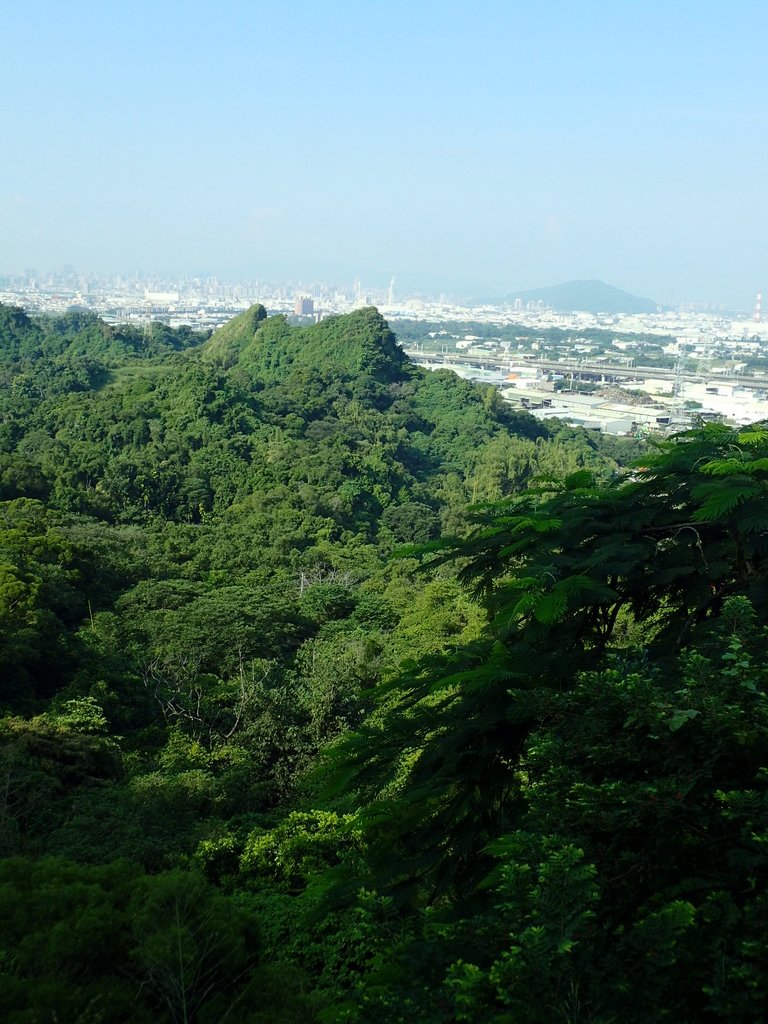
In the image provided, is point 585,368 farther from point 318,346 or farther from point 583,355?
point 318,346

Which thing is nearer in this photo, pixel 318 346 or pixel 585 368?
pixel 318 346

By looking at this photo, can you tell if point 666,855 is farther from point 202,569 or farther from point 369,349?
point 369,349

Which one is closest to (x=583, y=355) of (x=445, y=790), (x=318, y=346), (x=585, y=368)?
(x=585, y=368)

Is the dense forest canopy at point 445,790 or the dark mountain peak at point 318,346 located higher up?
the dark mountain peak at point 318,346

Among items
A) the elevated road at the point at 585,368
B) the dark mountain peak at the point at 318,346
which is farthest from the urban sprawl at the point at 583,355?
the dark mountain peak at the point at 318,346

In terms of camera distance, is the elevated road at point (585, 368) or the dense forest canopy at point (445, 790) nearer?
the dense forest canopy at point (445, 790)

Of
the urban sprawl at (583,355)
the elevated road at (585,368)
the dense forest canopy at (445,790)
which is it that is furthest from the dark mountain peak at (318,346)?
the dense forest canopy at (445,790)

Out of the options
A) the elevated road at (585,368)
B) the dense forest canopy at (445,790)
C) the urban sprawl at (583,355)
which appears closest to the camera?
the dense forest canopy at (445,790)

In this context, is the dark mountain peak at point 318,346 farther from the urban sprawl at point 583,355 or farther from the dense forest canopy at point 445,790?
the dense forest canopy at point 445,790

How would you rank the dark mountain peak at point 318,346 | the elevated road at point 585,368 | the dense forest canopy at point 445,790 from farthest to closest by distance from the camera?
1. the elevated road at point 585,368
2. the dark mountain peak at point 318,346
3. the dense forest canopy at point 445,790
